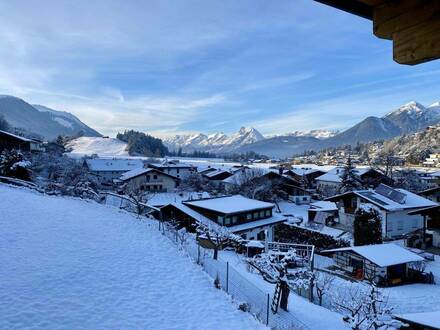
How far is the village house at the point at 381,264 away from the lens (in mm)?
18297

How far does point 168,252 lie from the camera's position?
11906mm

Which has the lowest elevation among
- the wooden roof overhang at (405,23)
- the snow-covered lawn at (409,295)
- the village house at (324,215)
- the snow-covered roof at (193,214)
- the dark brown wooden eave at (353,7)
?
the snow-covered lawn at (409,295)

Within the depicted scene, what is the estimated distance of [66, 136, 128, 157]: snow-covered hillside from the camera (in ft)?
442

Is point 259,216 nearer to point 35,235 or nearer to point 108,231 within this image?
point 108,231

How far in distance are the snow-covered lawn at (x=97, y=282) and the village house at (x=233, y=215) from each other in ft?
40.1

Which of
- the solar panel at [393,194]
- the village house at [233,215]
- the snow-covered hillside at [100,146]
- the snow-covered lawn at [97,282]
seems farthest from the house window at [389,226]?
the snow-covered hillside at [100,146]

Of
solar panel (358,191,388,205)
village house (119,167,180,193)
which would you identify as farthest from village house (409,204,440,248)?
village house (119,167,180,193)

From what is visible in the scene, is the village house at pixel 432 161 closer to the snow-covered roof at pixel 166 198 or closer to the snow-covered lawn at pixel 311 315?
the snow-covered roof at pixel 166 198

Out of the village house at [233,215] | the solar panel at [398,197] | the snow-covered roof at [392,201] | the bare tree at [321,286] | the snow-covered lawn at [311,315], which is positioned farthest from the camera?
the solar panel at [398,197]

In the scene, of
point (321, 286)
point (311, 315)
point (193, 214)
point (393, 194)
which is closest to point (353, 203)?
point (393, 194)

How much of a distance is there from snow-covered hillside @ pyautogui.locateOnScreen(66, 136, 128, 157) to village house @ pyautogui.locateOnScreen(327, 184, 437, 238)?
112m

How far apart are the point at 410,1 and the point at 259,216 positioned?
88.4ft

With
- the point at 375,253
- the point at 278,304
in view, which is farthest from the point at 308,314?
the point at 375,253

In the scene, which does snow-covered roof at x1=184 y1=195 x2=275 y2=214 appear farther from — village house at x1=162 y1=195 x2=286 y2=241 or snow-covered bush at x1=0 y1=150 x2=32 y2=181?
snow-covered bush at x1=0 y1=150 x2=32 y2=181
